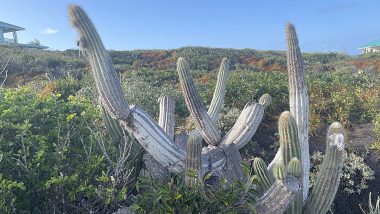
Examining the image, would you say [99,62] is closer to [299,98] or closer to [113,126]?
[113,126]

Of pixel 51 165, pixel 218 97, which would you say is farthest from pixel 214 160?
pixel 51 165

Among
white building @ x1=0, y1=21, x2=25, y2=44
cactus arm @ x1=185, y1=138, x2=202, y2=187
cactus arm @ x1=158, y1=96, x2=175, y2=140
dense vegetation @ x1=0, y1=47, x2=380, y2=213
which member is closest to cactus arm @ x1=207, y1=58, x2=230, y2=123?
cactus arm @ x1=158, y1=96, x2=175, y2=140

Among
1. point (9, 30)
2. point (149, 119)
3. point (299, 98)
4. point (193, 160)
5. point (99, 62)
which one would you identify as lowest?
point (193, 160)

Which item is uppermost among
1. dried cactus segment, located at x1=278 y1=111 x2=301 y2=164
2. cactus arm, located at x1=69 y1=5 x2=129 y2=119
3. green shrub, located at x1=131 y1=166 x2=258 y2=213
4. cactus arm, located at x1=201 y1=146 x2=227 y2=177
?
cactus arm, located at x1=69 y1=5 x2=129 y2=119

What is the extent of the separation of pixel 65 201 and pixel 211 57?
25.7m

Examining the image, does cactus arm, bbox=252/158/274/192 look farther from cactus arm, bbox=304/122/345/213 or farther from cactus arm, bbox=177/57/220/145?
cactus arm, bbox=177/57/220/145

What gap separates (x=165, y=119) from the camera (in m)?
5.34

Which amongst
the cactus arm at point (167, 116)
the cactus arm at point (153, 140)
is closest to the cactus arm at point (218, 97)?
the cactus arm at point (167, 116)

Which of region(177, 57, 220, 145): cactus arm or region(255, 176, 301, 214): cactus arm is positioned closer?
region(255, 176, 301, 214): cactus arm

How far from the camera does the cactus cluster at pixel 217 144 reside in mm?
3830

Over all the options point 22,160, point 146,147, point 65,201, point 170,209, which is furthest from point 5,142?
point 170,209

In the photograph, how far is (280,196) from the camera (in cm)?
375

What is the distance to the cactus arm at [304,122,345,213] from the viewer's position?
13.8 ft

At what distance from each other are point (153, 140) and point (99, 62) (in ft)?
3.08
